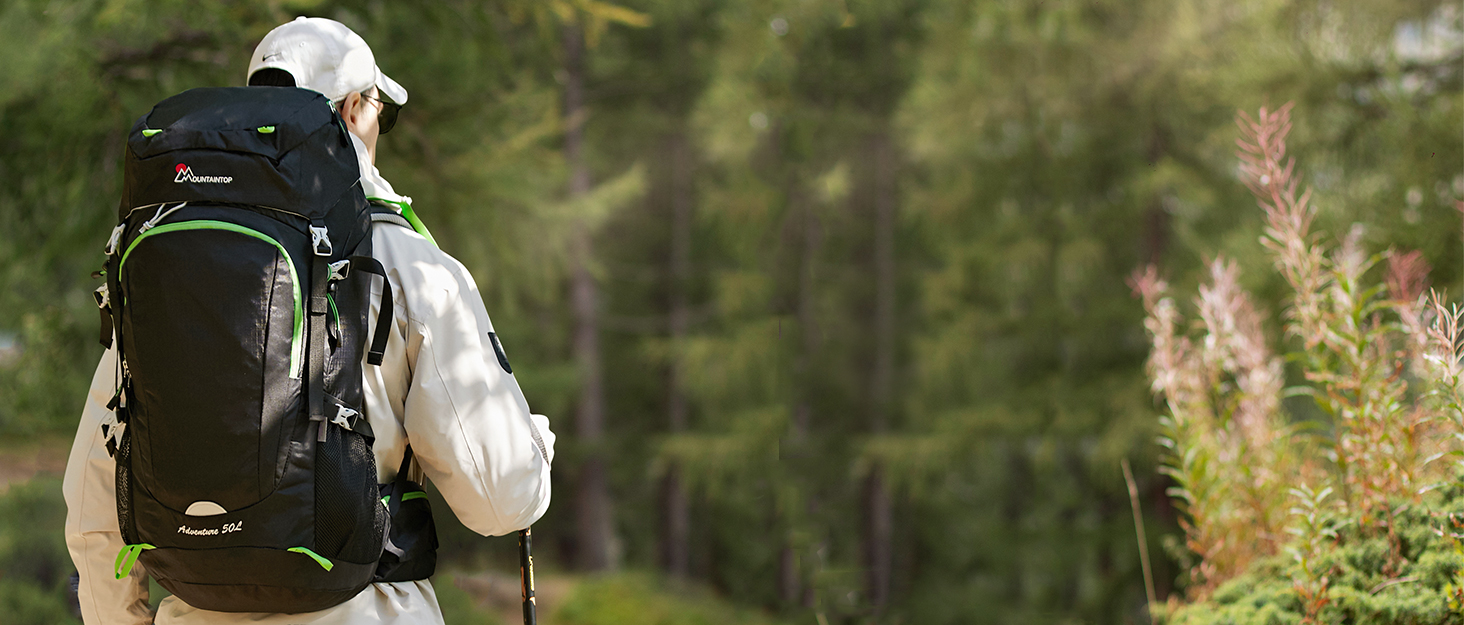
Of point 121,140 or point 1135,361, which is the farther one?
point 1135,361

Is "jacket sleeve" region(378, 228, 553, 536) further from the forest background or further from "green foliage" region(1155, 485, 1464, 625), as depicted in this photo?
the forest background

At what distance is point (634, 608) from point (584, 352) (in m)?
3.25

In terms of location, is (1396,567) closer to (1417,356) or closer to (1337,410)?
(1337,410)

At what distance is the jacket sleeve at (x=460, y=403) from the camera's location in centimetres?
138

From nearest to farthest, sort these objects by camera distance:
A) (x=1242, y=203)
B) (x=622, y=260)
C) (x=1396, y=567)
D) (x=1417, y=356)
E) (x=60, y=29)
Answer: (x=1396, y=567) → (x=1417, y=356) → (x=60, y=29) → (x=1242, y=203) → (x=622, y=260)

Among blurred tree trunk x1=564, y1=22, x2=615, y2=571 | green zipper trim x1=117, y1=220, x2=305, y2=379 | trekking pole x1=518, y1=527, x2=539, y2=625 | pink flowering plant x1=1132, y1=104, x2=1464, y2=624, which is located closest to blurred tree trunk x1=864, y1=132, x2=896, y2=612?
blurred tree trunk x1=564, y1=22, x2=615, y2=571

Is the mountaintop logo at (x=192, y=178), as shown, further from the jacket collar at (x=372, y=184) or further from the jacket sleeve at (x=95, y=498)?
the jacket sleeve at (x=95, y=498)

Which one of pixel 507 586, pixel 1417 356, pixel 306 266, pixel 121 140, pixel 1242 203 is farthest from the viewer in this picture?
pixel 507 586

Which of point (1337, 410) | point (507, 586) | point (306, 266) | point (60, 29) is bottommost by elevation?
point (507, 586)

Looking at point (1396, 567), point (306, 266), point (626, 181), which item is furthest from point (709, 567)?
point (306, 266)

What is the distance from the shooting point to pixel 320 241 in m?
1.32

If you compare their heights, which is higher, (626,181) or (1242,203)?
(626,181)

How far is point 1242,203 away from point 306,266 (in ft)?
29.9

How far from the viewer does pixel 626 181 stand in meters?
10.9
